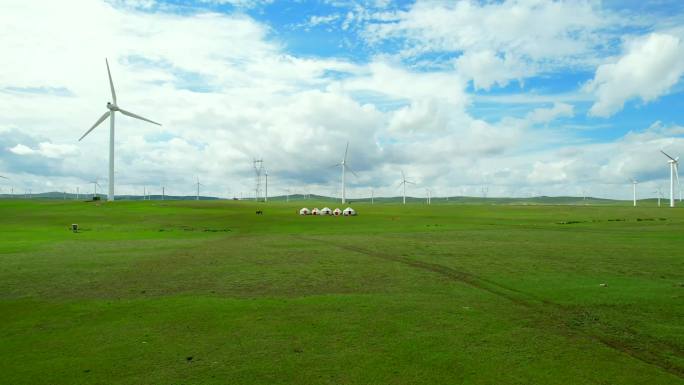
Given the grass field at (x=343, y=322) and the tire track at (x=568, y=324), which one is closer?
the grass field at (x=343, y=322)

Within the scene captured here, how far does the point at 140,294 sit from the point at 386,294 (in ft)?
27.1

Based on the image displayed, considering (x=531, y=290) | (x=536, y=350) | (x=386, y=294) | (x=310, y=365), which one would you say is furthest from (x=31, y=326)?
(x=531, y=290)

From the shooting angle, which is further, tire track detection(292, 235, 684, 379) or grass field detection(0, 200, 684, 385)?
tire track detection(292, 235, 684, 379)

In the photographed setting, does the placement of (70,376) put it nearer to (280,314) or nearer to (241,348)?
(241,348)

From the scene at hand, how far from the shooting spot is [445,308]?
47.2ft

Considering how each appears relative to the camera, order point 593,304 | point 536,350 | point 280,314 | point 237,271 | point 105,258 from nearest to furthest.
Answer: point 536,350
point 280,314
point 593,304
point 237,271
point 105,258

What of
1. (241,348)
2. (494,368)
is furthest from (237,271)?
(494,368)

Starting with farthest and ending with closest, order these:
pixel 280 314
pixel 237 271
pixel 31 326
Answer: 1. pixel 237 271
2. pixel 280 314
3. pixel 31 326

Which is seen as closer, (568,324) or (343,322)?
(568,324)

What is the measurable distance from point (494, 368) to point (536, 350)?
160 cm

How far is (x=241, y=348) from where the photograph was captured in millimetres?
10508

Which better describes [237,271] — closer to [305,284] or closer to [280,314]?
[305,284]

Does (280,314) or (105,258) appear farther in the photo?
(105,258)

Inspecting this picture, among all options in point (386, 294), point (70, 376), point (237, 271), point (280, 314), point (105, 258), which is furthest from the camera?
point (105, 258)
